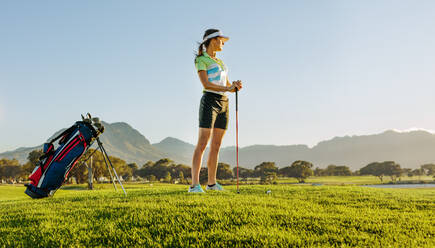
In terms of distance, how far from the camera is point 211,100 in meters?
6.62

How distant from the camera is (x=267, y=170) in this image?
102500 millimetres

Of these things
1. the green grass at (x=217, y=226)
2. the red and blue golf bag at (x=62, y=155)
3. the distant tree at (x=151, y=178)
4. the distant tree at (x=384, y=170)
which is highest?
the red and blue golf bag at (x=62, y=155)

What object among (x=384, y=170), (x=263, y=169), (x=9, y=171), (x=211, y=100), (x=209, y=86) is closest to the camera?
(x=209, y=86)

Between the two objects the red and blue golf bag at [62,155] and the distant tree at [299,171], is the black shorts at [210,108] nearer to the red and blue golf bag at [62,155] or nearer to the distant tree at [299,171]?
the red and blue golf bag at [62,155]

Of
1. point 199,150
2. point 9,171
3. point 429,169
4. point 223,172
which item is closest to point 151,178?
point 223,172

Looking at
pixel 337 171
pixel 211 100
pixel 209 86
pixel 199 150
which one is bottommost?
pixel 337 171

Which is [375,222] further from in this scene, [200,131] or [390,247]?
[200,131]

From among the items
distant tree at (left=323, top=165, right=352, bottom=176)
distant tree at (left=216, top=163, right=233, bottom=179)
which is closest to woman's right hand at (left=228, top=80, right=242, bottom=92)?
distant tree at (left=216, top=163, right=233, bottom=179)

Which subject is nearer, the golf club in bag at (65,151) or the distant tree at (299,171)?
the golf club in bag at (65,151)

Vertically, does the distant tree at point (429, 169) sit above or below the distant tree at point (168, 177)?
above

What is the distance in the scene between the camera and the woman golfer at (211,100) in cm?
657

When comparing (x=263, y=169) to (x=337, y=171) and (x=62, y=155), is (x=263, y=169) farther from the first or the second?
(x=62, y=155)

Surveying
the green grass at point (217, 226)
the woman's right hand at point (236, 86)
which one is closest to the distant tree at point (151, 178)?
the woman's right hand at point (236, 86)

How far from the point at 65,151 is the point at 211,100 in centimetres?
337
